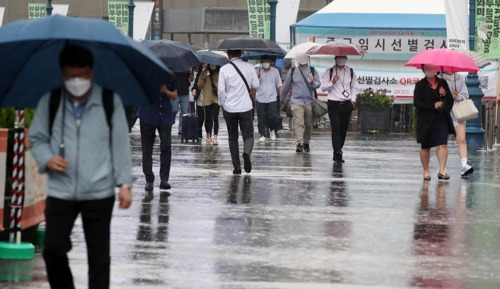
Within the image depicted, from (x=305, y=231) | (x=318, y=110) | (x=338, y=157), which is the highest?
(x=318, y=110)

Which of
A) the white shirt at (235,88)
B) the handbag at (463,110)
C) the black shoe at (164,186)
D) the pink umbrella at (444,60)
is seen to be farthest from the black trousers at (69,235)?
the handbag at (463,110)

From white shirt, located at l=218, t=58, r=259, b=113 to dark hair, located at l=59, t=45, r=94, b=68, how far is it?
9985mm

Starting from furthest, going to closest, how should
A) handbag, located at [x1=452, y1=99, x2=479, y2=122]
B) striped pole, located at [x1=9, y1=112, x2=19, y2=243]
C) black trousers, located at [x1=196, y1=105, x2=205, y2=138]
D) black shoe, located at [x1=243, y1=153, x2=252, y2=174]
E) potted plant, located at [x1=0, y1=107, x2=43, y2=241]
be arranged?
black trousers, located at [x1=196, y1=105, x2=205, y2=138] → handbag, located at [x1=452, y1=99, x2=479, y2=122] → black shoe, located at [x1=243, y1=153, x2=252, y2=174] → potted plant, located at [x1=0, y1=107, x2=43, y2=241] → striped pole, located at [x1=9, y1=112, x2=19, y2=243]

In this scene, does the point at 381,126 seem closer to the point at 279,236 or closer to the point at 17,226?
the point at 279,236

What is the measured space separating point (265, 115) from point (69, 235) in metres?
19.2

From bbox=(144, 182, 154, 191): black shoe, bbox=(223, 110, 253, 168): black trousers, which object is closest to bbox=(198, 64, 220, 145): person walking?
bbox=(223, 110, 253, 168): black trousers

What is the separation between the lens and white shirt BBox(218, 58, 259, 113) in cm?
1689

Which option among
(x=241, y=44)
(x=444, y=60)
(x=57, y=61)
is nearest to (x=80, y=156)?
(x=57, y=61)

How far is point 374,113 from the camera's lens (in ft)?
102

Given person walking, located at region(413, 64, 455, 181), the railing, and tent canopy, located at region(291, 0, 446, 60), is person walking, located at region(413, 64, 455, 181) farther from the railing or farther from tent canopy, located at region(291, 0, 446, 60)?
tent canopy, located at region(291, 0, 446, 60)

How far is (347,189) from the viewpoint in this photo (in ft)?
52.2

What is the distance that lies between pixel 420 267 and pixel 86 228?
367 cm

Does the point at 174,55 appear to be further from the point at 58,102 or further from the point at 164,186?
the point at 58,102

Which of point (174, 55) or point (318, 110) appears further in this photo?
point (318, 110)
